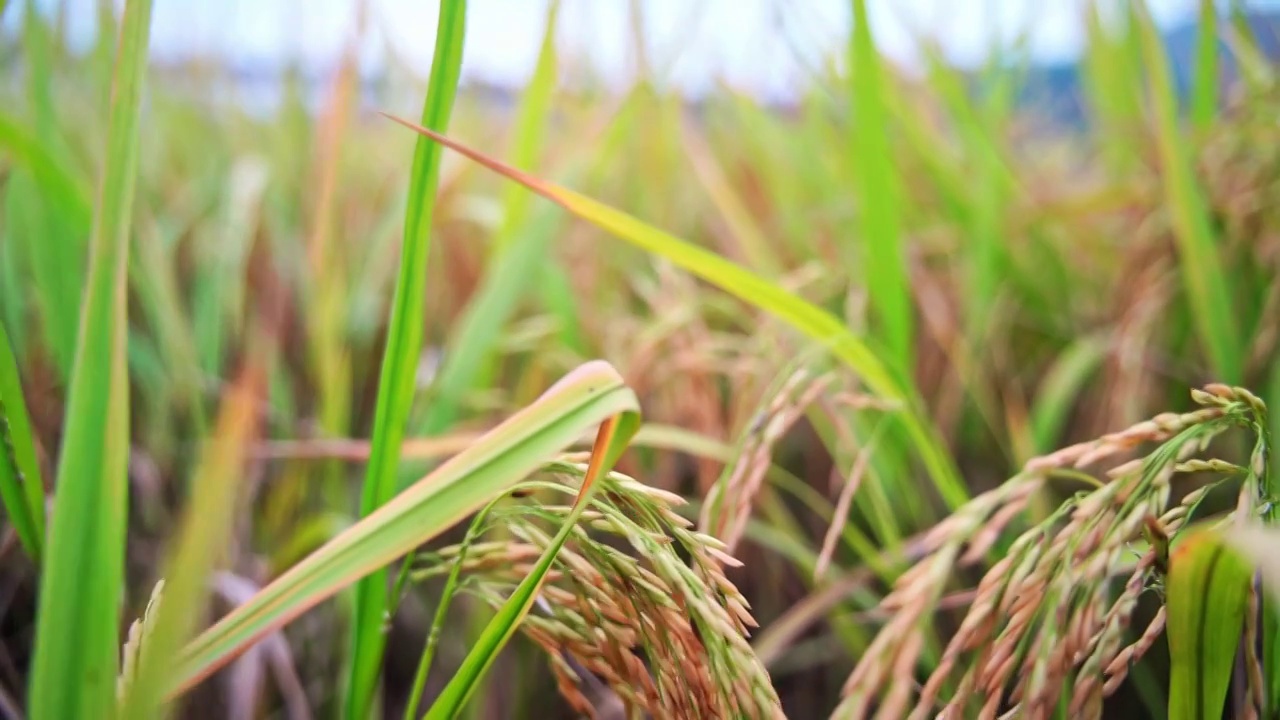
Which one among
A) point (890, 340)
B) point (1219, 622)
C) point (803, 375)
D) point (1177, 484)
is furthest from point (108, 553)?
point (1177, 484)

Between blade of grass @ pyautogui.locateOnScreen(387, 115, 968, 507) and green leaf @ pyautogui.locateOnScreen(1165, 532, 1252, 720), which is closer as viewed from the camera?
green leaf @ pyautogui.locateOnScreen(1165, 532, 1252, 720)

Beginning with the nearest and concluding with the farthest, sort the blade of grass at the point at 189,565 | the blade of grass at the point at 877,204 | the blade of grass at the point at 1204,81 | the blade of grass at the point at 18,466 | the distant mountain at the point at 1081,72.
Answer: the blade of grass at the point at 189,565
the blade of grass at the point at 18,466
the blade of grass at the point at 877,204
the blade of grass at the point at 1204,81
the distant mountain at the point at 1081,72

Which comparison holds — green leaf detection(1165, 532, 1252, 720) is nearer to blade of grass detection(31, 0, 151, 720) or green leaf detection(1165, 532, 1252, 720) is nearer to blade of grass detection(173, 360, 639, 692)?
blade of grass detection(173, 360, 639, 692)

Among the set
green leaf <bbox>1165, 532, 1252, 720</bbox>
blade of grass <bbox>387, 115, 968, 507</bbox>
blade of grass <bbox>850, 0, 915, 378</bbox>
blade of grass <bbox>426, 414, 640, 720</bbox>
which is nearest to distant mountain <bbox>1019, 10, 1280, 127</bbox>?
blade of grass <bbox>850, 0, 915, 378</bbox>

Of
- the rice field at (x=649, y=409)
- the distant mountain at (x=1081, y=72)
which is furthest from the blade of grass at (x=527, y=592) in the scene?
the distant mountain at (x=1081, y=72)

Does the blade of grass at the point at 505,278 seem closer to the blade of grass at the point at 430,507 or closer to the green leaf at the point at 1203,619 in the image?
the blade of grass at the point at 430,507

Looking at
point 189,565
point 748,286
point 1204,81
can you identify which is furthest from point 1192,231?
point 189,565

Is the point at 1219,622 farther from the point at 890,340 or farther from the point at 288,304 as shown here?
the point at 288,304
